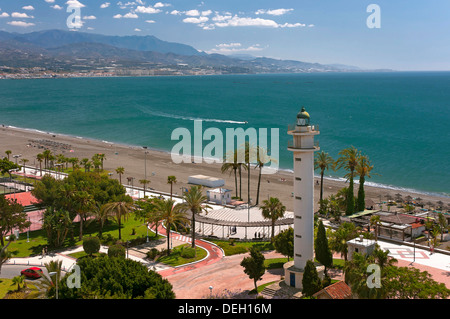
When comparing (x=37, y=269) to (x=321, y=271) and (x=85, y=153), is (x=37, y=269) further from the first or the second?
(x=85, y=153)

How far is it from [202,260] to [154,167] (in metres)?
49.7

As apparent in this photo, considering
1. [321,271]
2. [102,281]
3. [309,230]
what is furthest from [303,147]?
[102,281]

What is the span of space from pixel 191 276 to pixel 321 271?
10267 millimetres

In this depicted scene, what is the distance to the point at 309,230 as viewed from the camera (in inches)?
1267

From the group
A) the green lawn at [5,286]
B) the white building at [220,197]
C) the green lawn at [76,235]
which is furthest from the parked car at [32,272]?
the white building at [220,197]

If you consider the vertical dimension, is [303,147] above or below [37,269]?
above

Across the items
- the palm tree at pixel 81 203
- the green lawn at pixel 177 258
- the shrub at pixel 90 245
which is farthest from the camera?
the palm tree at pixel 81 203

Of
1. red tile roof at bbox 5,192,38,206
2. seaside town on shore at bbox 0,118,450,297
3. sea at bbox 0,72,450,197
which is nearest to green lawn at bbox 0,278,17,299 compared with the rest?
seaside town on shore at bbox 0,118,450,297

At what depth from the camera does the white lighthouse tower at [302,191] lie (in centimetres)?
3120

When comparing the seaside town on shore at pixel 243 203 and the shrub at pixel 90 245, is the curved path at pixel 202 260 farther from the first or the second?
the shrub at pixel 90 245

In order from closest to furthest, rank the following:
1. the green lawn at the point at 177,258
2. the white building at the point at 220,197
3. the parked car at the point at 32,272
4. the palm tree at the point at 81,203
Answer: the parked car at the point at 32,272 < the green lawn at the point at 177,258 < the palm tree at the point at 81,203 < the white building at the point at 220,197

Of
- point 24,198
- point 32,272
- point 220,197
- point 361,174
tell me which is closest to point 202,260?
point 32,272

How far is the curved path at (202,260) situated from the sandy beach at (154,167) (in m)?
19.7
